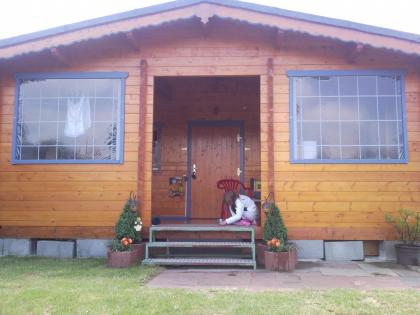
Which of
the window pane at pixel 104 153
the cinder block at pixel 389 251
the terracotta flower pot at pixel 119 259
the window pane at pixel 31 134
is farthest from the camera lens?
the window pane at pixel 31 134

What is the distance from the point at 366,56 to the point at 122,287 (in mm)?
5054

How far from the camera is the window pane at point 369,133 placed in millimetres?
6629

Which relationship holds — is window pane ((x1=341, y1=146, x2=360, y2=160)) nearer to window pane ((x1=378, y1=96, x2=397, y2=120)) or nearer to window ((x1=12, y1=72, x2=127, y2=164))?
window pane ((x1=378, y1=96, x2=397, y2=120))

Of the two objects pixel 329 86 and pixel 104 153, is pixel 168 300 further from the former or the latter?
pixel 329 86

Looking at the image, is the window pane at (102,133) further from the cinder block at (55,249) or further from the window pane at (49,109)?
the cinder block at (55,249)

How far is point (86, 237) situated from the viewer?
669 centimetres

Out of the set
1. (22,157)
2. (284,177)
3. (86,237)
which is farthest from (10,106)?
(284,177)

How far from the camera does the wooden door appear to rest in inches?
344

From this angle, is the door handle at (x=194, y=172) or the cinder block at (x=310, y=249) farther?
the door handle at (x=194, y=172)

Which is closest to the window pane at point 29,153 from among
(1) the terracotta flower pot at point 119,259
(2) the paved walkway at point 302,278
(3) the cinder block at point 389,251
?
(1) the terracotta flower pot at point 119,259

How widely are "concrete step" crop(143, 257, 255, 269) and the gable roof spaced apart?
3.43 meters

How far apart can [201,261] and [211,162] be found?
327 cm

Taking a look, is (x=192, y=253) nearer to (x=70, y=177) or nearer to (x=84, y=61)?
(x=70, y=177)

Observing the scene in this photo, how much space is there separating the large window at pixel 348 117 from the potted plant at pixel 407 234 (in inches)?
35.9
